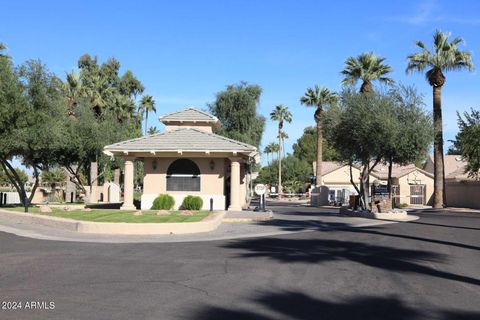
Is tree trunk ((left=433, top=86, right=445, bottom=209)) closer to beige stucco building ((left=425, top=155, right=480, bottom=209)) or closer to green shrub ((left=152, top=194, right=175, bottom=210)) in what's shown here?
beige stucco building ((left=425, top=155, right=480, bottom=209))

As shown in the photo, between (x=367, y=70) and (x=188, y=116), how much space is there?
15464 mm

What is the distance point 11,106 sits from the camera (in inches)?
1069

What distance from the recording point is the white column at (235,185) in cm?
2955

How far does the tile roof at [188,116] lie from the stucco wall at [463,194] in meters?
25.1

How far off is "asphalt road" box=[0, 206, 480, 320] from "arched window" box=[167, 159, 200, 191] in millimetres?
13808

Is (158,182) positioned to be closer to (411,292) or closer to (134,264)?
(134,264)

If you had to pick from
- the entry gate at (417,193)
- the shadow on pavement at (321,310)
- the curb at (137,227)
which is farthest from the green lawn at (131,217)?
the entry gate at (417,193)

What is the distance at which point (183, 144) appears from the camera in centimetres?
2952

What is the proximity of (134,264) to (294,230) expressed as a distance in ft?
33.7

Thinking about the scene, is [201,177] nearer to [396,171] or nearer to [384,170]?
[396,171]

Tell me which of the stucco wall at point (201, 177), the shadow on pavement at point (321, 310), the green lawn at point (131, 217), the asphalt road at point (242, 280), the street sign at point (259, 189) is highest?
the stucco wall at point (201, 177)

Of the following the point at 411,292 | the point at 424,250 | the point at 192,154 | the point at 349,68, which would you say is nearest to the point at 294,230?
the point at 424,250

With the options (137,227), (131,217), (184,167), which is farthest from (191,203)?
(137,227)

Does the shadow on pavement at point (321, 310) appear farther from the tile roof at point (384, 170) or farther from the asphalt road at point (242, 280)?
the tile roof at point (384, 170)
